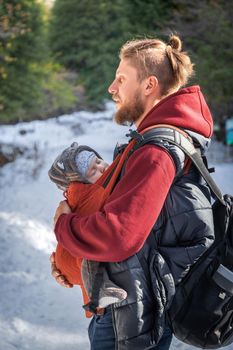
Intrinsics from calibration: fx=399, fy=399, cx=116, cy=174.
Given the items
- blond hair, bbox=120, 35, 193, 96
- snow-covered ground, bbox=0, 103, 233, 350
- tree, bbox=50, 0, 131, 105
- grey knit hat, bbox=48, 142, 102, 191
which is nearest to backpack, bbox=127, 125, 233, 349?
blond hair, bbox=120, 35, 193, 96

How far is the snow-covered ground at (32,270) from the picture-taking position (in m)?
3.72


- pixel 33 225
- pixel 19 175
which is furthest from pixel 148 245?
pixel 19 175

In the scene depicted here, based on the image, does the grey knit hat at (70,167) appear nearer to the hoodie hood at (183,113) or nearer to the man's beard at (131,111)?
the man's beard at (131,111)

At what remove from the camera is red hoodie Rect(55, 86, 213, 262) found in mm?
1392

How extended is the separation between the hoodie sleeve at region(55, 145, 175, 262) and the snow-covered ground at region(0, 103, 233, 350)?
91.7 inches

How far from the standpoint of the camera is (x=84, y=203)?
5.62ft

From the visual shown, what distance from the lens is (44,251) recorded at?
5.47 meters

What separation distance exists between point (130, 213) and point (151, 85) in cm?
54

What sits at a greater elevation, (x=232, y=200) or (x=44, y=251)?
(x=232, y=200)

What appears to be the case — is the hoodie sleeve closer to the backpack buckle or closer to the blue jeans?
the backpack buckle

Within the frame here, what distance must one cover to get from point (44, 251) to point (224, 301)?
4.20m

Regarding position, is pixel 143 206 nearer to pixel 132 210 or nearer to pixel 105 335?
pixel 132 210

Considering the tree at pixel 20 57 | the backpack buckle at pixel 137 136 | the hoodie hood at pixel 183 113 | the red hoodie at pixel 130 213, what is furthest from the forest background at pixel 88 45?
the red hoodie at pixel 130 213

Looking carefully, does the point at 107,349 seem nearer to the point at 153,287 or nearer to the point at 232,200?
the point at 153,287
